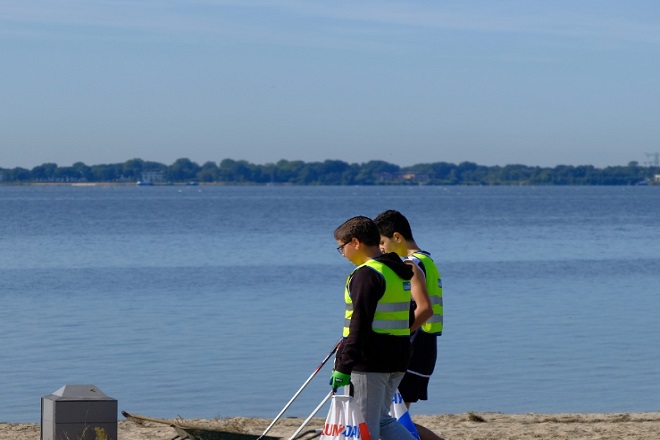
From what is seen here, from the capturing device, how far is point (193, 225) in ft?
235

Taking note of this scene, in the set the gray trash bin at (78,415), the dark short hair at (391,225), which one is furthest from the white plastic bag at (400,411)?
the gray trash bin at (78,415)

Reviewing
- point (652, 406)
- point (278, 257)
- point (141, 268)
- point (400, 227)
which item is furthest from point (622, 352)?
point (278, 257)

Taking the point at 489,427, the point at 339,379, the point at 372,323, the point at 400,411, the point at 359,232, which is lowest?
the point at 489,427

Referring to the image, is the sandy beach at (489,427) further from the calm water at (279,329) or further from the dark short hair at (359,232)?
the dark short hair at (359,232)

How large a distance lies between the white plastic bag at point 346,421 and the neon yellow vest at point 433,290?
1.01 m

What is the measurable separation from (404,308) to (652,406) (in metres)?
6.92

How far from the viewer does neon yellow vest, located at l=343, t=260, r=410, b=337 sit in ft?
20.3

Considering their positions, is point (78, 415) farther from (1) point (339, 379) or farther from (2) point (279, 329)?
(2) point (279, 329)

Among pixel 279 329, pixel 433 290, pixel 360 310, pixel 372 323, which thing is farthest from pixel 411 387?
pixel 279 329

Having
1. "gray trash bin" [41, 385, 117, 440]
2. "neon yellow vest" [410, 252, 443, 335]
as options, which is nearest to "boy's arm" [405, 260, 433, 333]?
"neon yellow vest" [410, 252, 443, 335]

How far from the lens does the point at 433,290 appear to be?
709 cm

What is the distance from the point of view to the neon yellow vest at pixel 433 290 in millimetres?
7031

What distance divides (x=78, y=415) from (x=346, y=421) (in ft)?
7.57

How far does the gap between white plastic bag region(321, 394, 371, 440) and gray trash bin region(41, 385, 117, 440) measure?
209 cm
